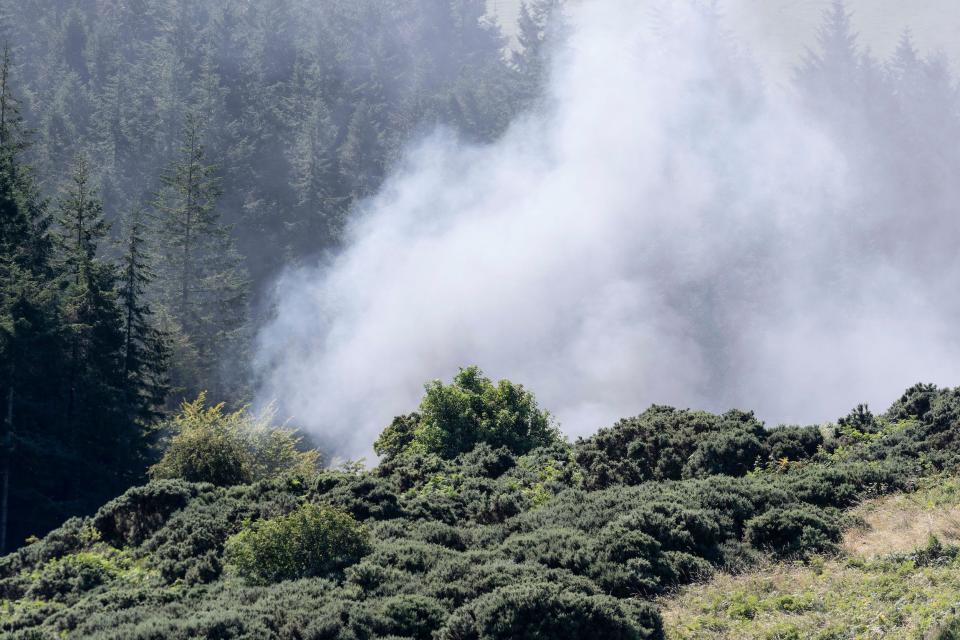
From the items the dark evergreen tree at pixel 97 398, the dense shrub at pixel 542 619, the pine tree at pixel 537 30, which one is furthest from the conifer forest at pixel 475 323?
the pine tree at pixel 537 30

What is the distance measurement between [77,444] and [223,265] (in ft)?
103

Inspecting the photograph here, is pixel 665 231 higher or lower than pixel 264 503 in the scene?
higher

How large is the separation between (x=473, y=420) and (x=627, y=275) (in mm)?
44698

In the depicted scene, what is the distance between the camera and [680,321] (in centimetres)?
7406

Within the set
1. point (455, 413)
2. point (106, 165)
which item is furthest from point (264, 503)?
point (106, 165)

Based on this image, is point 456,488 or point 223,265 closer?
point 456,488

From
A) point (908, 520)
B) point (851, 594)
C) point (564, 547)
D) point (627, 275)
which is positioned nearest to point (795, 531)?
point (908, 520)

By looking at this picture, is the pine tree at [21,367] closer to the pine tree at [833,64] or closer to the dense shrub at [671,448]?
the dense shrub at [671,448]

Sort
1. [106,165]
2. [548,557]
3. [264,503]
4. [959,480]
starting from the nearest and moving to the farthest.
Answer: [548,557] < [959,480] < [264,503] < [106,165]

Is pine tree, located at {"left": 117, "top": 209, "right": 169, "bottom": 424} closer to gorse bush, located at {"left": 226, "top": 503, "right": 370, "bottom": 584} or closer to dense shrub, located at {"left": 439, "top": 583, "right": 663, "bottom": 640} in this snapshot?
gorse bush, located at {"left": 226, "top": 503, "right": 370, "bottom": 584}

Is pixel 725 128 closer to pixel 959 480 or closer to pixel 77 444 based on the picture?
pixel 77 444

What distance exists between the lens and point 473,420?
31.4 meters

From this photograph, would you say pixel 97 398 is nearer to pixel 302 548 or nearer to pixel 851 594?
pixel 302 548

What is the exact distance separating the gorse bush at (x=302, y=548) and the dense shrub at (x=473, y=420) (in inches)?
429
